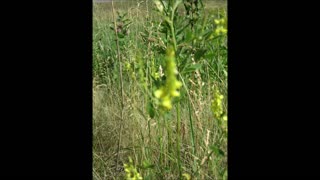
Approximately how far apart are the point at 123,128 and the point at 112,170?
0.53ft

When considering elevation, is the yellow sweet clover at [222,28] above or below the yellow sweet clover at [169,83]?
above

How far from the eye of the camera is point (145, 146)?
143cm

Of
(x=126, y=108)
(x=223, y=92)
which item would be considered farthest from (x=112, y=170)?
(x=223, y=92)

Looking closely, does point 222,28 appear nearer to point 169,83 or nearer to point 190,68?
point 190,68

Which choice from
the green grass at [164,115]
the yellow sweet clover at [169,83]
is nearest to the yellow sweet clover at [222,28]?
the green grass at [164,115]

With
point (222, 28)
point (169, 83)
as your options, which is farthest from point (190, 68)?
point (169, 83)

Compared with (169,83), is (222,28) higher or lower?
higher

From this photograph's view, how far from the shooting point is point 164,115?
123cm

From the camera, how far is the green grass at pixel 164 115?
48.6 inches

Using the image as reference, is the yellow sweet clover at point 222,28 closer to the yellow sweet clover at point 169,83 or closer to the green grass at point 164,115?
the green grass at point 164,115

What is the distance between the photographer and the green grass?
123 centimetres

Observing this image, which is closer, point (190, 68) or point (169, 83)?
point (169, 83)

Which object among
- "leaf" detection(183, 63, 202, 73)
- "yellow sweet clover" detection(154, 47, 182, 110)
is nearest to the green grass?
"leaf" detection(183, 63, 202, 73)
